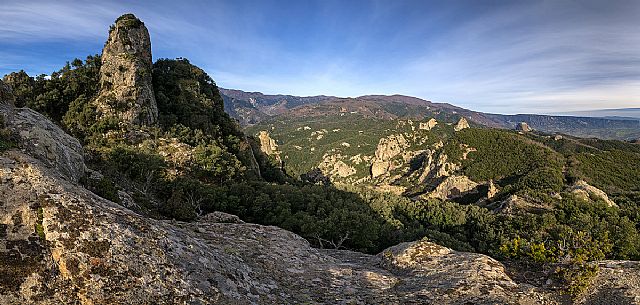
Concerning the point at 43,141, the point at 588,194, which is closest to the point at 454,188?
the point at 588,194

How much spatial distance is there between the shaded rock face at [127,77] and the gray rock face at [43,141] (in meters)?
39.5

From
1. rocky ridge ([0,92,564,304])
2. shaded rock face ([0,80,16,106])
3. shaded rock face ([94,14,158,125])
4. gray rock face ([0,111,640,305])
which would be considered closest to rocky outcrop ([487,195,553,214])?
gray rock face ([0,111,640,305])

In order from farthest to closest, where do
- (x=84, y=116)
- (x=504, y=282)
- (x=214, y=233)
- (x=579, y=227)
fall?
1. (x=579, y=227)
2. (x=84, y=116)
3. (x=214, y=233)
4. (x=504, y=282)

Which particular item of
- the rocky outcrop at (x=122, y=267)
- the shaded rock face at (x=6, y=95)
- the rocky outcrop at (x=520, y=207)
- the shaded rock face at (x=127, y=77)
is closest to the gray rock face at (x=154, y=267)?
the rocky outcrop at (x=122, y=267)

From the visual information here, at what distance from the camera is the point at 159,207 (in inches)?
592

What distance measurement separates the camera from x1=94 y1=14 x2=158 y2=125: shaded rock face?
46438mm

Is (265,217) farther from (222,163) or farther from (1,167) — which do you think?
(1,167)

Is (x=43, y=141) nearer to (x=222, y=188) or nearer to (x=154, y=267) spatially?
(x=154, y=267)

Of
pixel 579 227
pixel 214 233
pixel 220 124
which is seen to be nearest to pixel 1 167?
pixel 214 233

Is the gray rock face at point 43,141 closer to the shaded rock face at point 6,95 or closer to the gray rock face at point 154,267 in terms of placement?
the gray rock face at point 154,267

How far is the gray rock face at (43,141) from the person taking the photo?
8906 mm

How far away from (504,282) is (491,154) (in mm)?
167236

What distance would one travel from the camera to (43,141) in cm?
935

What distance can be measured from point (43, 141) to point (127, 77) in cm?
4689
